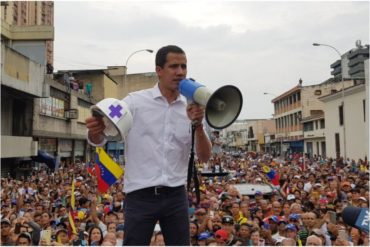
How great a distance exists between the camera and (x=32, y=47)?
96.2 ft

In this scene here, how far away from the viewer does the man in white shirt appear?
271 centimetres

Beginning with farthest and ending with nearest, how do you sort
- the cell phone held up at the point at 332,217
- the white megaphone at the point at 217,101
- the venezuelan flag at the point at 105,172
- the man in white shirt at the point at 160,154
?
the venezuelan flag at the point at 105,172 → the cell phone held up at the point at 332,217 → the man in white shirt at the point at 160,154 → the white megaphone at the point at 217,101

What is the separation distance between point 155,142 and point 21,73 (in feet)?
66.4

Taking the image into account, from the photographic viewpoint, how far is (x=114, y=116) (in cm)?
251

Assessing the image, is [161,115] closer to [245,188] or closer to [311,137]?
[245,188]

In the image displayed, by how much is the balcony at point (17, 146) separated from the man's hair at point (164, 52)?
1836cm

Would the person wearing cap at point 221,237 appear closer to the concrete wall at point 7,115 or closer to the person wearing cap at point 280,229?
the person wearing cap at point 280,229

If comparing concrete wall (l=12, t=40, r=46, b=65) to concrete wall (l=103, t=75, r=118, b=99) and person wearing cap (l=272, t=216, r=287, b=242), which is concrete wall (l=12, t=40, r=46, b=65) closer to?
concrete wall (l=103, t=75, r=118, b=99)

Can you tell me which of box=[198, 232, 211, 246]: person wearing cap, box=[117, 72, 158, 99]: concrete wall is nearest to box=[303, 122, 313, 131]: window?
box=[117, 72, 158, 99]: concrete wall

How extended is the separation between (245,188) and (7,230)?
25.8 feet

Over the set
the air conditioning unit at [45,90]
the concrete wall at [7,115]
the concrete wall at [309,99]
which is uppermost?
the concrete wall at [309,99]

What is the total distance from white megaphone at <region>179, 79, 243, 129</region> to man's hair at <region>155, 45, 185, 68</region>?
18cm

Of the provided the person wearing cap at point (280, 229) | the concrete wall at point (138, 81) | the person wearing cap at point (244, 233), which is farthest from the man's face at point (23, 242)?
the concrete wall at point (138, 81)

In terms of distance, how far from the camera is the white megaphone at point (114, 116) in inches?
98.9
